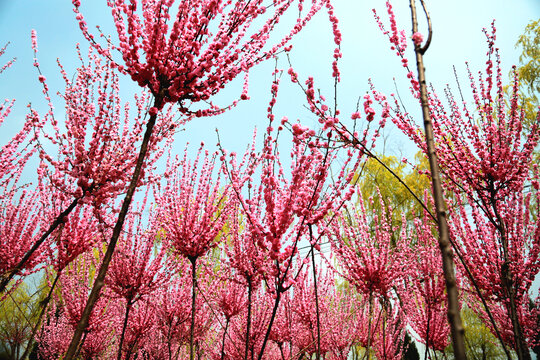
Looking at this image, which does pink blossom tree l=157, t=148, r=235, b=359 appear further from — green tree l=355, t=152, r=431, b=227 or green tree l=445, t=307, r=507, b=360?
green tree l=445, t=307, r=507, b=360

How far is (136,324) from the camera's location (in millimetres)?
6504

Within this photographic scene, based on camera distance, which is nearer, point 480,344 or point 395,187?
point 480,344

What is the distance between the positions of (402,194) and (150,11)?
12.4m

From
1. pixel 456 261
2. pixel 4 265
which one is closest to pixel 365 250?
pixel 456 261

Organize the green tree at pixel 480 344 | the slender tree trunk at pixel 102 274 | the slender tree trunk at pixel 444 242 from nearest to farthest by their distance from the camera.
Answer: the slender tree trunk at pixel 444 242 < the slender tree trunk at pixel 102 274 < the green tree at pixel 480 344

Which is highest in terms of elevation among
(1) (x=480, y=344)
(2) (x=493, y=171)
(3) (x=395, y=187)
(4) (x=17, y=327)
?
(3) (x=395, y=187)

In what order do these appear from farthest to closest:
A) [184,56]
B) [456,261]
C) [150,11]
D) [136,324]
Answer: [136,324] → [456,261] → [150,11] → [184,56]

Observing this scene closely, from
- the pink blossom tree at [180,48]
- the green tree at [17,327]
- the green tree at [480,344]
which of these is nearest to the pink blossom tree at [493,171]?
the pink blossom tree at [180,48]

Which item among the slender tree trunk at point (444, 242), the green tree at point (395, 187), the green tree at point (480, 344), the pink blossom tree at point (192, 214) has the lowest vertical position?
the green tree at point (480, 344)

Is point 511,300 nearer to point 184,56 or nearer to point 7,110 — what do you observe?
point 184,56

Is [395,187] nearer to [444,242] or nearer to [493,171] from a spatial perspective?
[493,171]

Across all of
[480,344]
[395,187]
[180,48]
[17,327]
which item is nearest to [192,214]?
[180,48]

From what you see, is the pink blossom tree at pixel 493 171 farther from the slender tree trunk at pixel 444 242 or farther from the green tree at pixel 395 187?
the green tree at pixel 395 187

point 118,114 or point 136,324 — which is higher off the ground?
point 118,114
